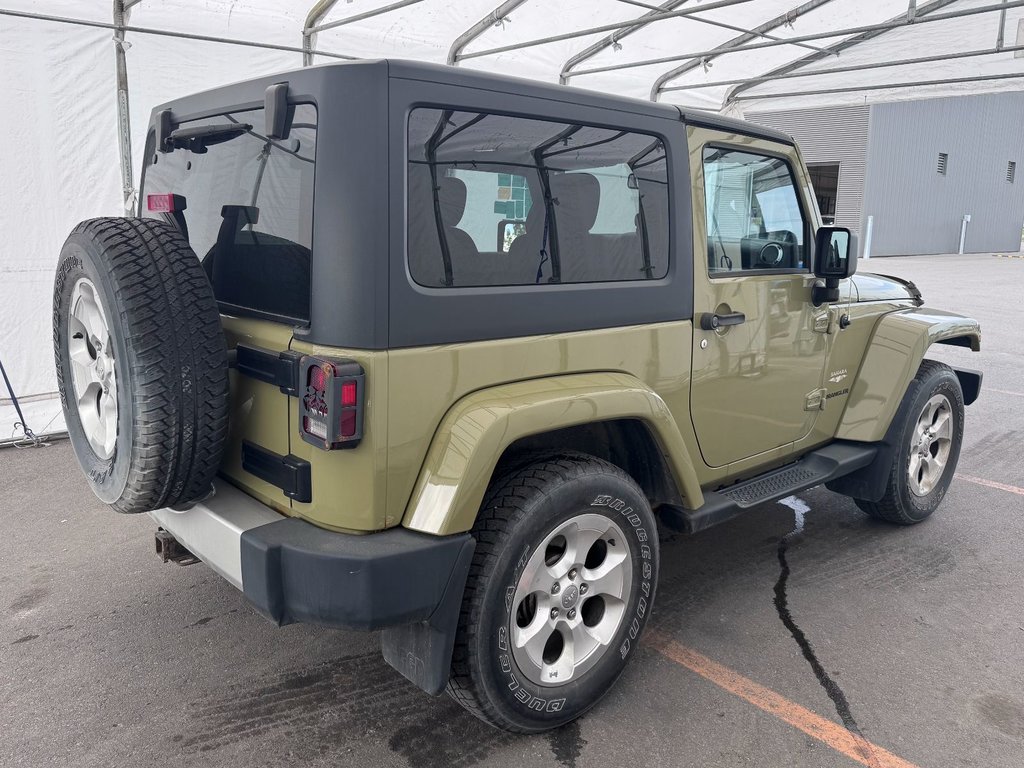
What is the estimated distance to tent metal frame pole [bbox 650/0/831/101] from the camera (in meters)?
8.04

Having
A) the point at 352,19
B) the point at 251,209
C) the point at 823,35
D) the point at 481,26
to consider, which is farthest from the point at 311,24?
the point at 251,209

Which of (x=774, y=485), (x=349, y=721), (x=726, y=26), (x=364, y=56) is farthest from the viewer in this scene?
(x=726, y=26)

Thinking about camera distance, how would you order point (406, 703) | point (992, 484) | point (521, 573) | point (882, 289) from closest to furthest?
1. point (521, 573)
2. point (406, 703)
3. point (882, 289)
4. point (992, 484)

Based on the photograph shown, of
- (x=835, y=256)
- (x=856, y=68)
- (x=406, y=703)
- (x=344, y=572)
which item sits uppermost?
(x=856, y=68)

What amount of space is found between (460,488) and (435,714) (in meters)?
0.99

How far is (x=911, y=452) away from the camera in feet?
13.2

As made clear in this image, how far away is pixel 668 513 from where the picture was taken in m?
2.97

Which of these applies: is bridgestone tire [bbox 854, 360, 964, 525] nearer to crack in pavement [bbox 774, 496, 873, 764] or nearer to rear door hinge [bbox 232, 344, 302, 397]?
crack in pavement [bbox 774, 496, 873, 764]

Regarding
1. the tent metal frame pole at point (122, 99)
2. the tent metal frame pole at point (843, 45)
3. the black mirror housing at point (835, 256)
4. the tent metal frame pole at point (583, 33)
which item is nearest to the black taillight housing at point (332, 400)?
the black mirror housing at point (835, 256)

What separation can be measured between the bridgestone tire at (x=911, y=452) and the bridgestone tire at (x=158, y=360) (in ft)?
10.5

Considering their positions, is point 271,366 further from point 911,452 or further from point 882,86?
point 882,86

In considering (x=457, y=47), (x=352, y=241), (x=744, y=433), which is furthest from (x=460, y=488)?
(x=457, y=47)

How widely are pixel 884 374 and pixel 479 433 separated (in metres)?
2.53

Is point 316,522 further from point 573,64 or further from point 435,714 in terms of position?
point 573,64
